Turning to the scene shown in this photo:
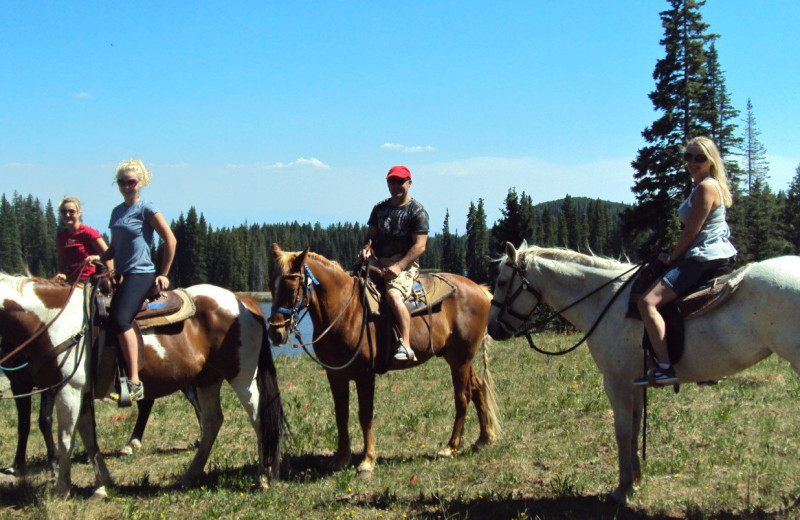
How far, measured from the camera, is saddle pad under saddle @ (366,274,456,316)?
694cm

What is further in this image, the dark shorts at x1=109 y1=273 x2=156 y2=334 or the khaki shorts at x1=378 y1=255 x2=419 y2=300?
the khaki shorts at x1=378 y1=255 x2=419 y2=300

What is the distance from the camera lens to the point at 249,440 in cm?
847

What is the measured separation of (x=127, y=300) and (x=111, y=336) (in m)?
0.47

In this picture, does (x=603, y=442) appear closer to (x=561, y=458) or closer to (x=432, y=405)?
(x=561, y=458)

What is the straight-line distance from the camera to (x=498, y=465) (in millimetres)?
6539

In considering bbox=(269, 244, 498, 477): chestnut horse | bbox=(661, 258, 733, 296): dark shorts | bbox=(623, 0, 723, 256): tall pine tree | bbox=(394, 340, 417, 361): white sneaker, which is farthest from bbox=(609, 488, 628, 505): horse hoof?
bbox=(623, 0, 723, 256): tall pine tree

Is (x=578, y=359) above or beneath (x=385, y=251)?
beneath

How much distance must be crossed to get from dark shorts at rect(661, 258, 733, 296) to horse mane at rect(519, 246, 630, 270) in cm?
77

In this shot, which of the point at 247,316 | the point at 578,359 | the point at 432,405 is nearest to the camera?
the point at 247,316

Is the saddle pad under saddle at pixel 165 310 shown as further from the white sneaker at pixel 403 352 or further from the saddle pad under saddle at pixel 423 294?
the white sneaker at pixel 403 352

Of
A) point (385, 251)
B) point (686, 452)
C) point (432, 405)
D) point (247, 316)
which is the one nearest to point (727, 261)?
point (686, 452)

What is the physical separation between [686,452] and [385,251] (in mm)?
3880

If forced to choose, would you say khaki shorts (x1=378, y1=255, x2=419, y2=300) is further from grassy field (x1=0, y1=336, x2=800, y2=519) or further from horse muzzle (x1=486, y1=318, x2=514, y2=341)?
grassy field (x1=0, y1=336, x2=800, y2=519)

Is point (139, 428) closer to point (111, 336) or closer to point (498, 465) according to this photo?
point (111, 336)
